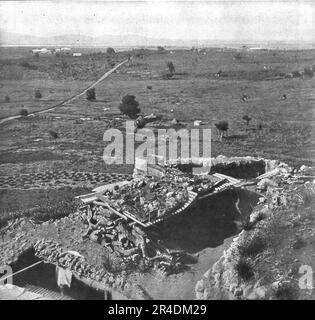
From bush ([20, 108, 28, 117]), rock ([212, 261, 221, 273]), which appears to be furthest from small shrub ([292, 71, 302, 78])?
bush ([20, 108, 28, 117])

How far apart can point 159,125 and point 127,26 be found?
2.84m

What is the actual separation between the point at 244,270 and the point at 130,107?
5.44 m

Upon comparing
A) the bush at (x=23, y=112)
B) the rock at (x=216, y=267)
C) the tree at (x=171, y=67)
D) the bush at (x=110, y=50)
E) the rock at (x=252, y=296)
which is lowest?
the rock at (x=252, y=296)

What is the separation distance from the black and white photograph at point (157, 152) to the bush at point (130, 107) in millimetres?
41

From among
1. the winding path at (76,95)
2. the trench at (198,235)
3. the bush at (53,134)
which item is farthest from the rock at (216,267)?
the winding path at (76,95)

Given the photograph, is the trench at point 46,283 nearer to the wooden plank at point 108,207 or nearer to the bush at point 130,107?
the wooden plank at point 108,207

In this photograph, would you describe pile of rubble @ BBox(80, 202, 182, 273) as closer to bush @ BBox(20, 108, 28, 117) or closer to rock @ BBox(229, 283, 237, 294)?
rock @ BBox(229, 283, 237, 294)

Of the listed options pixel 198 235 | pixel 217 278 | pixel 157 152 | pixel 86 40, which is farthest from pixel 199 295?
pixel 86 40

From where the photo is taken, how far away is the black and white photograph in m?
9.32

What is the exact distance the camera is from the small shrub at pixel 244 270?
348 inches

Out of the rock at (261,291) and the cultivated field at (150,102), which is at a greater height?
the cultivated field at (150,102)

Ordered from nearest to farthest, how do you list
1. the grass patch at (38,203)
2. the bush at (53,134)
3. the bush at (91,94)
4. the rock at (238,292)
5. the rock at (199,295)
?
the rock at (238,292) → the rock at (199,295) → the grass patch at (38,203) → the bush at (53,134) → the bush at (91,94)

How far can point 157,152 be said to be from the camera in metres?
11.4

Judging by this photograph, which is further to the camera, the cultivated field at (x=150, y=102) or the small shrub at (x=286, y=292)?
the cultivated field at (x=150, y=102)
